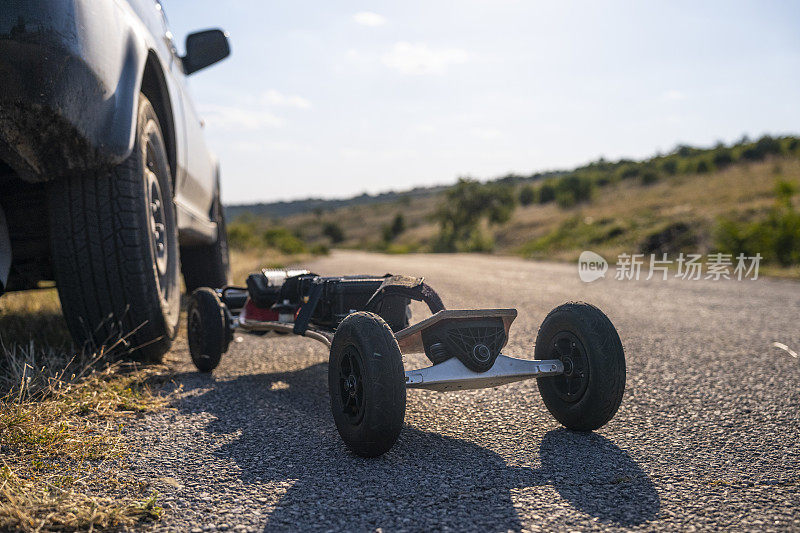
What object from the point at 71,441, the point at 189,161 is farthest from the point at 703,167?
the point at 71,441

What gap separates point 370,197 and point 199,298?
149 metres

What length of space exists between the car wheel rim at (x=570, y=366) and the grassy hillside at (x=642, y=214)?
10445 mm

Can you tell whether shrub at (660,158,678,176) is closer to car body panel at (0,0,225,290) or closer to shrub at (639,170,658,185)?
shrub at (639,170,658,185)

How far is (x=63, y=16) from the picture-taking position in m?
2.47

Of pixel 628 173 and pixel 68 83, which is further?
pixel 628 173

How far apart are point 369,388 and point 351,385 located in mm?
189

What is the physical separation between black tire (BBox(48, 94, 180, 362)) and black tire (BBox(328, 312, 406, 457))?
1.43m

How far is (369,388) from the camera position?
2.12 meters

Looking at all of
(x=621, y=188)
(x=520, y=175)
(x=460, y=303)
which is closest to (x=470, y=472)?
(x=460, y=303)

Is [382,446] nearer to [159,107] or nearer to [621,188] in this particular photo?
[159,107]

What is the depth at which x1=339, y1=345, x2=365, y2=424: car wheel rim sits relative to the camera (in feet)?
7.36

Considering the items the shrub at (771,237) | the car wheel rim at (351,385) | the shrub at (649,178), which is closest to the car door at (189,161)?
the car wheel rim at (351,385)

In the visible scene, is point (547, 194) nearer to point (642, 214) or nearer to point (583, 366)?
point (642, 214)

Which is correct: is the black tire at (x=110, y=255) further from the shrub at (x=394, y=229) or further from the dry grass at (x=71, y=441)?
the shrub at (x=394, y=229)
